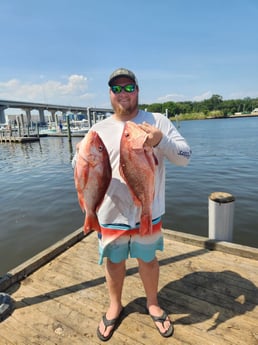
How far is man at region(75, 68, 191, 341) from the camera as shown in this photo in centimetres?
197

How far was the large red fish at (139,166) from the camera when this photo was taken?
5.44 feet

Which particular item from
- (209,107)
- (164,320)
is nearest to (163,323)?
(164,320)

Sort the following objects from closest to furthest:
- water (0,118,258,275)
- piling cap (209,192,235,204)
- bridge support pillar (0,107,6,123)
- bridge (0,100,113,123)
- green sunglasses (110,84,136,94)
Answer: green sunglasses (110,84,136,94)
piling cap (209,192,235,204)
water (0,118,258,275)
bridge (0,100,113,123)
bridge support pillar (0,107,6,123)

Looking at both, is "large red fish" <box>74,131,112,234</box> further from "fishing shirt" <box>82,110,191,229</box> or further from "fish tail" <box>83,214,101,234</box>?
"fishing shirt" <box>82,110,191,229</box>

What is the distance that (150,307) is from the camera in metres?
2.41

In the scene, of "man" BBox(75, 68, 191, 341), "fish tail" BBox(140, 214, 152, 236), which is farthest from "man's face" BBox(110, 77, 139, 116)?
"fish tail" BBox(140, 214, 152, 236)

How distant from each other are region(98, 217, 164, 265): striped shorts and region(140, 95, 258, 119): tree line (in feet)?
371

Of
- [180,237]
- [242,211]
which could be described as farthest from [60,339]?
[242,211]

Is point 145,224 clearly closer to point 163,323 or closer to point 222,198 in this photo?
point 163,323

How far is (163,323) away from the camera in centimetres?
230

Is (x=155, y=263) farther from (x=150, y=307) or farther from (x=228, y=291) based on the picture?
(x=228, y=291)

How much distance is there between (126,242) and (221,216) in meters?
2.12

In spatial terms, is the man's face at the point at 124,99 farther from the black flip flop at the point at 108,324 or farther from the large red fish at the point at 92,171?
the black flip flop at the point at 108,324

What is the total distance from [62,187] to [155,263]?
9.57 meters
